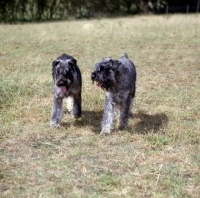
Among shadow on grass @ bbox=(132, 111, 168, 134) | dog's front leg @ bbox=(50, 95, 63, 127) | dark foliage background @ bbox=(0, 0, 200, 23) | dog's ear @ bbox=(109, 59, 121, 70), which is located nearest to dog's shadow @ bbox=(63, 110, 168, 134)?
shadow on grass @ bbox=(132, 111, 168, 134)

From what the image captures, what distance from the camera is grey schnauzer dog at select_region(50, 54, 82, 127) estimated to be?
22.3ft

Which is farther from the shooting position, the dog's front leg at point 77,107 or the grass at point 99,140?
the dog's front leg at point 77,107

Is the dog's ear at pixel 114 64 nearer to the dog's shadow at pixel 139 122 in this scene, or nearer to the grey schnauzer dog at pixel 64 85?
the grey schnauzer dog at pixel 64 85

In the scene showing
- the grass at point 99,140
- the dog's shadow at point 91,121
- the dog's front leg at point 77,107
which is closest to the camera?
the grass at point 99,140

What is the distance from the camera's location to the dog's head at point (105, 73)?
645cm

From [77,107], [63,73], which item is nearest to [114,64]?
[63,73]

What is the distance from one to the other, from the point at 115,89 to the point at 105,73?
461 millimetres

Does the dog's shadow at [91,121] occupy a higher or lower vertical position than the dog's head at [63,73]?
lower

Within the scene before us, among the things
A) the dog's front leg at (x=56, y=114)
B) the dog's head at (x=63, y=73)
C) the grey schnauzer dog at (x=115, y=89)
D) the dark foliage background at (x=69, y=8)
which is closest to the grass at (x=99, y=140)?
the dog's front leg at (x=56, y=114)

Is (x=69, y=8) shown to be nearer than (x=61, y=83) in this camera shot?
No

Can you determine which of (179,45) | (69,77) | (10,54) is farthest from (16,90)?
(179,45)

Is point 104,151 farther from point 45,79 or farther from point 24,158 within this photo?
point 45,79

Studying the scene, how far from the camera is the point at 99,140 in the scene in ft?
21.5

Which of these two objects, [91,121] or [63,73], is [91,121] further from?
[63,73]
